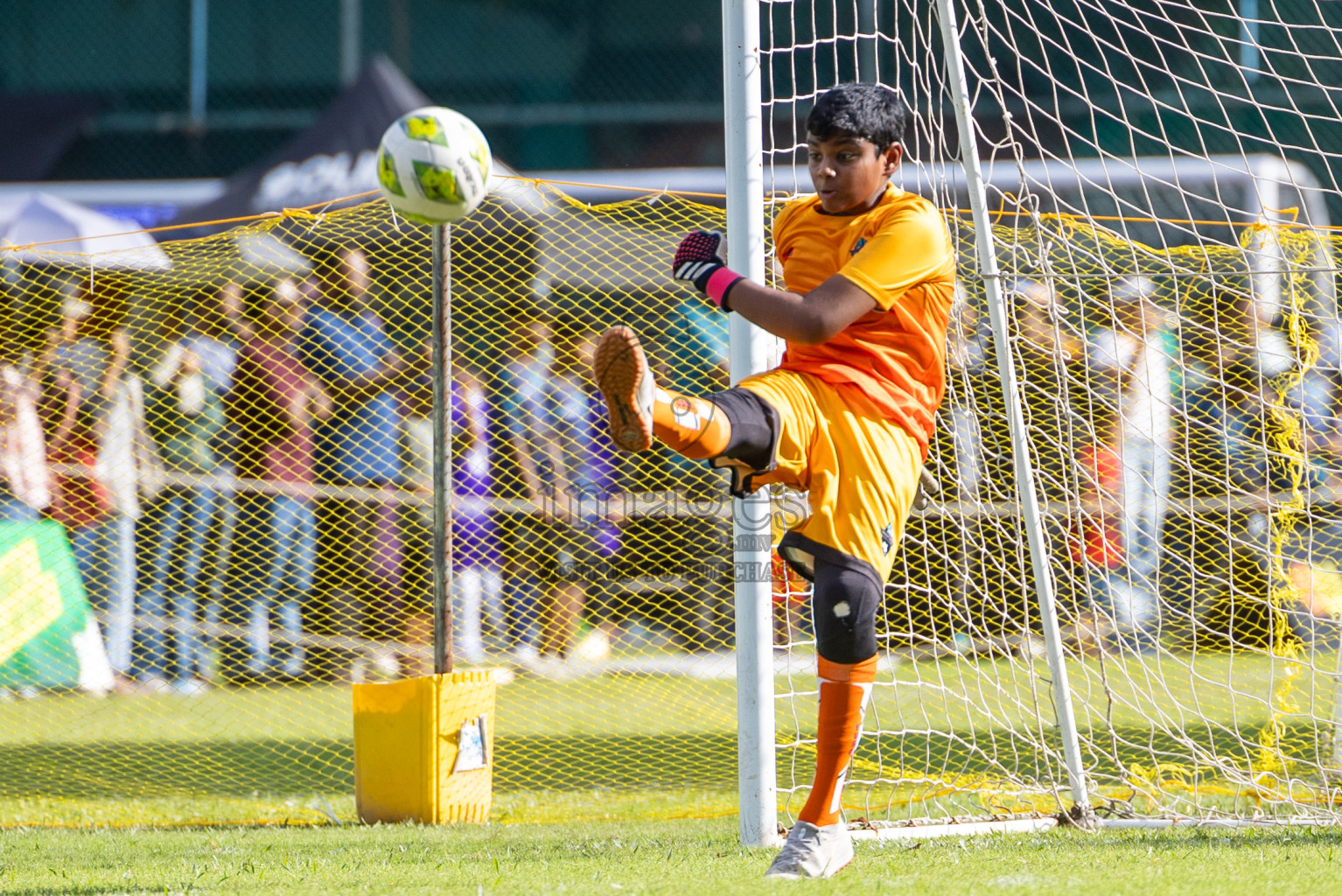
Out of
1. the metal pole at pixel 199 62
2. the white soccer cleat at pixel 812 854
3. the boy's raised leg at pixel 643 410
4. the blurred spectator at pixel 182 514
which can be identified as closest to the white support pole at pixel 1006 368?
the white soccer cleat at pixel 812 854

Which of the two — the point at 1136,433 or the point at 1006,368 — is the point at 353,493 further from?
the point at 1006,368

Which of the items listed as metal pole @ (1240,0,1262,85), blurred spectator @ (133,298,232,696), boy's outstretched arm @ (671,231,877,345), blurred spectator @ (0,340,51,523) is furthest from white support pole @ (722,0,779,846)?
metal pole @ (1240,0,1262,85)

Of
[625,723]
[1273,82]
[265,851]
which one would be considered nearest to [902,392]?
[265,851]

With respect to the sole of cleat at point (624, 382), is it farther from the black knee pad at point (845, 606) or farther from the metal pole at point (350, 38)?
the metal pole at point (350, 38)

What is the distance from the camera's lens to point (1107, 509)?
5.59 meters

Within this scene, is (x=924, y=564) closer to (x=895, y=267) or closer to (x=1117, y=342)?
(x=1117, y=342)

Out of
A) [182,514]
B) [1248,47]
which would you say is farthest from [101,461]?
[1248,47]

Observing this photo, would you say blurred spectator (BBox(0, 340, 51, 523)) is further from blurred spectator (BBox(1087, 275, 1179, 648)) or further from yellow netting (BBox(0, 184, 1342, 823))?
blurred spectator (BBox(1087, 275, 1179, 648))

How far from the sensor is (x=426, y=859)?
3.76 m

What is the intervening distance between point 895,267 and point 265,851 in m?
2.46

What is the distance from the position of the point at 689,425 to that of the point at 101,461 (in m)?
5.70

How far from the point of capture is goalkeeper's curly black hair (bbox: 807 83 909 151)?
343 centimetres

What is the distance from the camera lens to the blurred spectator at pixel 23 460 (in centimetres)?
756

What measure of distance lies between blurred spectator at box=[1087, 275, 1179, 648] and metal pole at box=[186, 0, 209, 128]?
9.01 m
